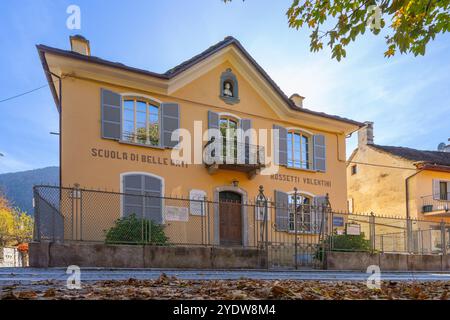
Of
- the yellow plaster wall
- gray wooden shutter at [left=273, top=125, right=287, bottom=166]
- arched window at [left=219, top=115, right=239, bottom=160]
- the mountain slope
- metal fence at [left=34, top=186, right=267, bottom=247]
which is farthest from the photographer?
the mountain slope

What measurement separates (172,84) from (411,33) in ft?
41.0

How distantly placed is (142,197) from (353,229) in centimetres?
747

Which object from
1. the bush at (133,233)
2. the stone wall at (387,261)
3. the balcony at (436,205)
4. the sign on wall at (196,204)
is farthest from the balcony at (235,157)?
the balcony at (436,205)

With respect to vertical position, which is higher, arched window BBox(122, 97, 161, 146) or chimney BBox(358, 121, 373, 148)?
chimney BBox(358, 121, 373, 148)

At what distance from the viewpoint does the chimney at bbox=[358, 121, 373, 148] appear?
33375 mm

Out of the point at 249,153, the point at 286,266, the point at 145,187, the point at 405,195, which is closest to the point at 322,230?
the point at 286,266

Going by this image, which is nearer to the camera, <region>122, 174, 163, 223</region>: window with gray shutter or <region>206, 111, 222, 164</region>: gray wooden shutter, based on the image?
<region>122, 174, 163, 223</region>: window with gray shutter

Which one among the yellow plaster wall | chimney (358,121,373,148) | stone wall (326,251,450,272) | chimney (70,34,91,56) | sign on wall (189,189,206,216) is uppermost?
chimney (70,34,91,56)

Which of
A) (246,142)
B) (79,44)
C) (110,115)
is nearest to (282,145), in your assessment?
(246,142)

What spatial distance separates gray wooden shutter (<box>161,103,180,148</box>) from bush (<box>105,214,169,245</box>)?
537 centimetres

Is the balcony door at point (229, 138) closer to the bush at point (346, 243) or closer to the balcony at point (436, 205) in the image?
the bush at point (346, 243)

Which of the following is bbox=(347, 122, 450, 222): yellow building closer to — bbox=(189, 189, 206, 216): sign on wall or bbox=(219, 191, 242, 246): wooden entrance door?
bbox=(219, 191, 242, 246): wooden entrance door

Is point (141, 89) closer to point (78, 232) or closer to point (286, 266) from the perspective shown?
point (78, 232)

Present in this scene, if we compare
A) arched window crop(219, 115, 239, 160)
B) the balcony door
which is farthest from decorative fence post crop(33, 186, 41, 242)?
arched window crop(219, 115, 239, 160)
